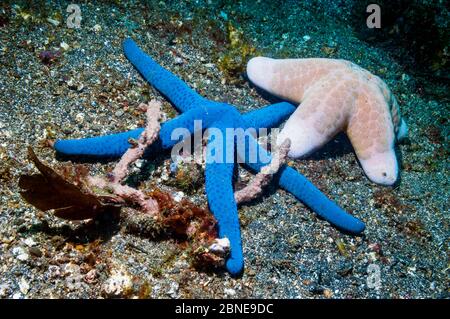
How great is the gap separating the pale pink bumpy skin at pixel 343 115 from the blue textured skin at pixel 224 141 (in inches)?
16.8

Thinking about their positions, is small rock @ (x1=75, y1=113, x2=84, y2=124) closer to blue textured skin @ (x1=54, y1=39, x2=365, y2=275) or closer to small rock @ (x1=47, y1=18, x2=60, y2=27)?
blue textured skin @ (x1=54, y1=39, x2=365, y2=275)

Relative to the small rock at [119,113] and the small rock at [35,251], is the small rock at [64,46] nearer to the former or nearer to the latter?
the small rock at [119,113]

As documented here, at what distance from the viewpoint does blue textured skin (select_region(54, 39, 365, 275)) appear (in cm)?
362

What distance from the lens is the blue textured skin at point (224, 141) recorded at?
3.62 meters

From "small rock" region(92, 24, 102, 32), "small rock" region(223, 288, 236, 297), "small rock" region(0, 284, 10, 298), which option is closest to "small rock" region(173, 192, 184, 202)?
"small rock" region(223, 288, 236, 297)

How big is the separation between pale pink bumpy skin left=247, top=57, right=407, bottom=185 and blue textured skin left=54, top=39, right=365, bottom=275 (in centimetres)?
43

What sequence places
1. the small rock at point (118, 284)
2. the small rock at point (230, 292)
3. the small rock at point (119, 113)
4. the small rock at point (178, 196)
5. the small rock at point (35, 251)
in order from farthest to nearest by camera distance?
the small rock at point (119, 113), the small rock at point (178, 196), the small rock at point (230, 292), the small rock at point (35, 251), the small rock at point (118, 284)

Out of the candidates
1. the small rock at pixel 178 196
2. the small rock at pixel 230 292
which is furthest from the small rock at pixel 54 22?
the small rock at pixel 230 292

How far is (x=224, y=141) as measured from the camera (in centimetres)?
409

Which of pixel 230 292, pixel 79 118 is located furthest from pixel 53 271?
pixel 79 118

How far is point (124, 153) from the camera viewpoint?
397 centimetres

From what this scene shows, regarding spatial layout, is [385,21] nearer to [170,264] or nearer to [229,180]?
[229,180]

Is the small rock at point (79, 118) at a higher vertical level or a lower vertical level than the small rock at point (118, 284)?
higher
